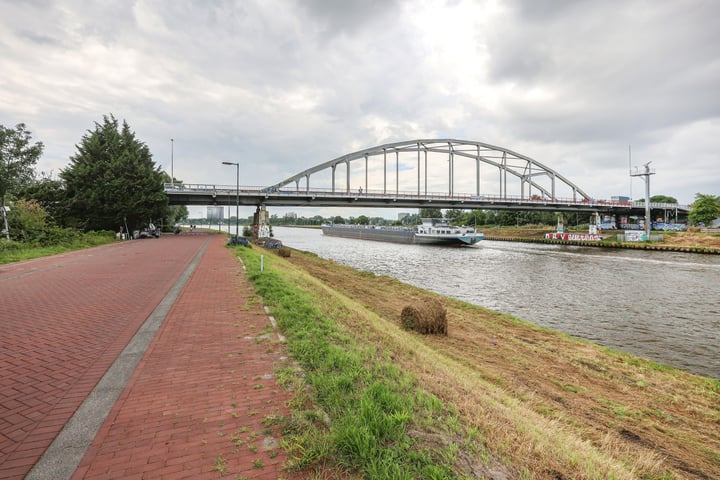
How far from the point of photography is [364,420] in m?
3.30

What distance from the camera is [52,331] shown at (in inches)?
258

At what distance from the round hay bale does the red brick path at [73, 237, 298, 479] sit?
15.5ft

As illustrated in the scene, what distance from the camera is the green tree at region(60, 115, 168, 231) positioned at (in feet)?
118

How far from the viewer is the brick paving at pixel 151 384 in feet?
9.84

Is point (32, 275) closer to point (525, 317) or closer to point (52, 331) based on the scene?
point (52, 331)

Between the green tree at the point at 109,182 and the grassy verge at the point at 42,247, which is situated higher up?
the green tree at the point at 109,182

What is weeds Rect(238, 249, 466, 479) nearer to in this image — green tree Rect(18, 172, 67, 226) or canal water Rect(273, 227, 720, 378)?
canal water Rect(273, 227, 720, 378)

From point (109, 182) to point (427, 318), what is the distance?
134ft

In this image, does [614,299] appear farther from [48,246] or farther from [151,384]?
[48,246]

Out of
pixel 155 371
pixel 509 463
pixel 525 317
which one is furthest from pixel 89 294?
pixel 525 317

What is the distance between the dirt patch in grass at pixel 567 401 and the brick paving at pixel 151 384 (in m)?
2.19

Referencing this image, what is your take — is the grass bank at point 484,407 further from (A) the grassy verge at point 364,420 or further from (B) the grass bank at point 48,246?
(B) the grass bank at point 48,246

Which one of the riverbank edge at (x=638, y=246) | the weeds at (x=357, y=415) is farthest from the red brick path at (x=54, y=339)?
the riverbank edge at (x=638, y=246)

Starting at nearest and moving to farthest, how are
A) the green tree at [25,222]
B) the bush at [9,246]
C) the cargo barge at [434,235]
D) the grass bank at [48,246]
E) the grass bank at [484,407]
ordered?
the grass bank at [484,407] < the grass bank at [48,246] < the bush at [9,246] < the green tree at [25,222] < the cargo barge at [434,235]
